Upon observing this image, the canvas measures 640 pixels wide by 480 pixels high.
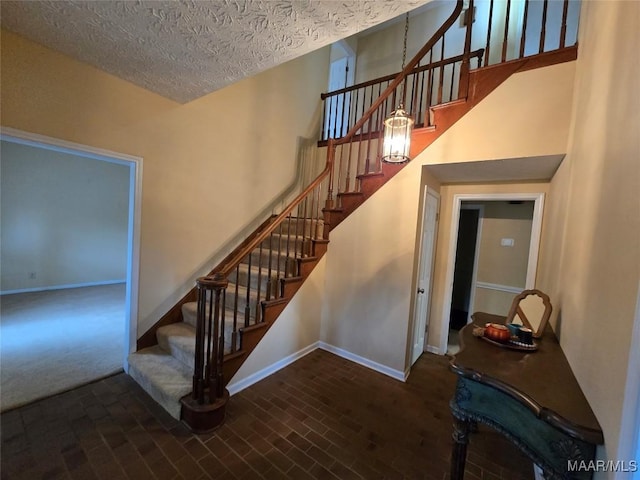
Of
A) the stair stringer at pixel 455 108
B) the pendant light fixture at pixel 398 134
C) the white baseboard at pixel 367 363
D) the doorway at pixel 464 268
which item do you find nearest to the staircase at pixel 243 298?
the stair stringer at pixel 455 108

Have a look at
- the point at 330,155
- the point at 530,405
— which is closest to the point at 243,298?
the point at 330,155

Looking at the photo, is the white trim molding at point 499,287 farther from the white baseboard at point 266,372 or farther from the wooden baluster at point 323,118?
the wooden baluster at point 323,118

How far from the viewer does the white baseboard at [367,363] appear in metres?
2.77

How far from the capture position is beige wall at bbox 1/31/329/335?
1980 millimetres

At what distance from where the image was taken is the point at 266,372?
2.67 meters

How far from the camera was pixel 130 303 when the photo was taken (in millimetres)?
2531

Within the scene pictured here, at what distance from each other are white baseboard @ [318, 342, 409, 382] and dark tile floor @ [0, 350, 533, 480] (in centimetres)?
27

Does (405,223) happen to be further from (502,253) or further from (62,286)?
(62,286)

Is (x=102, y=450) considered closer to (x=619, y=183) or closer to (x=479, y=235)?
(x=619, y=183)

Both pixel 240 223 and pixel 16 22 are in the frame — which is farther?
pixel 240 223

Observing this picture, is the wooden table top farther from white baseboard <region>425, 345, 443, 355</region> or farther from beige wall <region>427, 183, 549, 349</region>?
white baseboard <region>425, 345, 443, 355</region>

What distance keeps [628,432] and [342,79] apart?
5.92 meters

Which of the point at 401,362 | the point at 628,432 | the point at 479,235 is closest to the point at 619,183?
the point at 628,432
